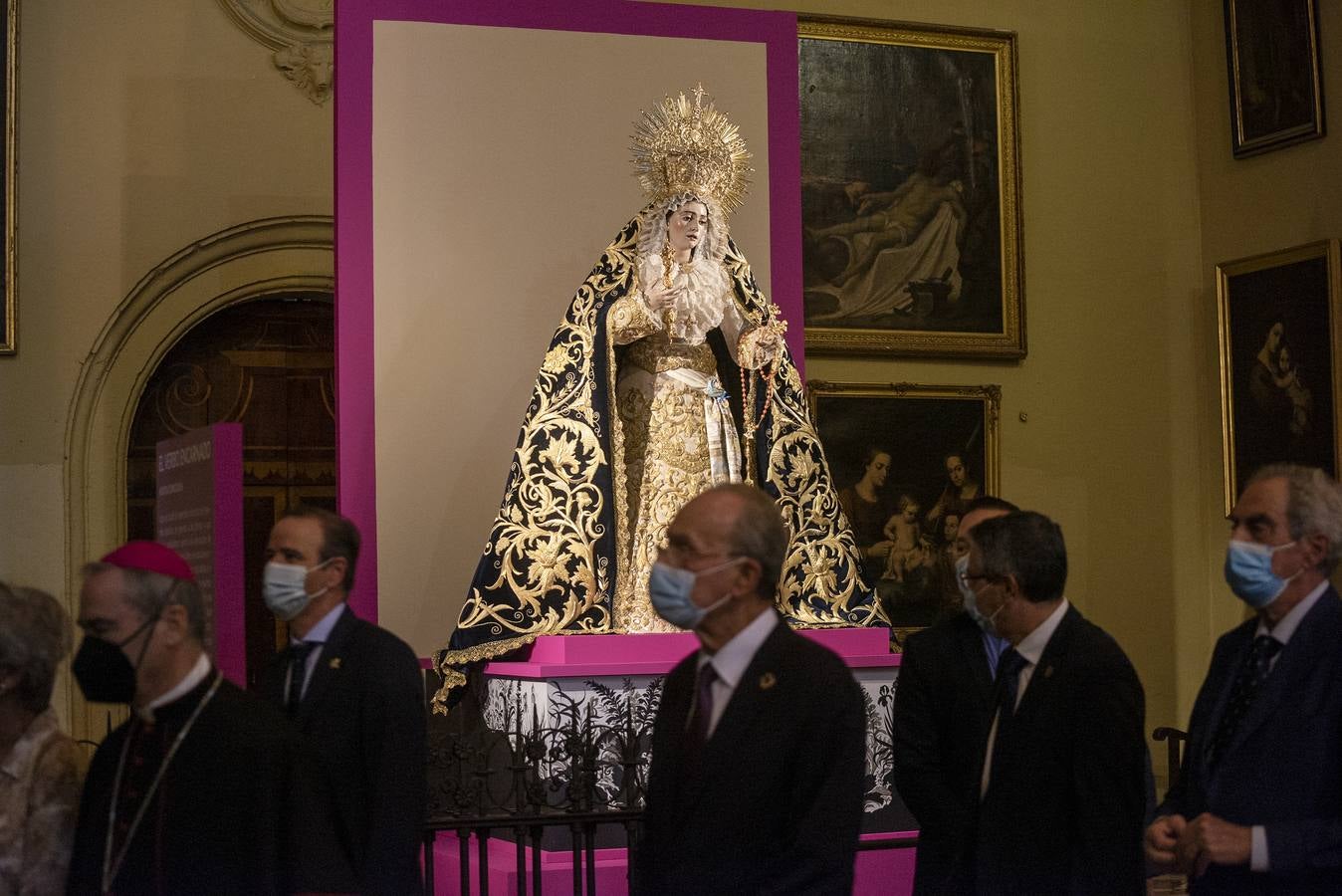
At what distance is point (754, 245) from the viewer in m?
8.70

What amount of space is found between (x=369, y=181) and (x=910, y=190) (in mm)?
3871

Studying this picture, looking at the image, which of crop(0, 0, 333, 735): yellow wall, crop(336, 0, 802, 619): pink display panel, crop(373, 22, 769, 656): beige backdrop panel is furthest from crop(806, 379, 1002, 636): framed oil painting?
crop(0, 0, 333, 735): yellow wall

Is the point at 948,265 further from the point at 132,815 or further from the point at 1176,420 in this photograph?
the point at 132,815

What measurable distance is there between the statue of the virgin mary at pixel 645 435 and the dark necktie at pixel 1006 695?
3129 millimetres

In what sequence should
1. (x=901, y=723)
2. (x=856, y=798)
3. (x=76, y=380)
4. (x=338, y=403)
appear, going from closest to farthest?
(x=856, y=798) → (x=901, y=723) → (x=338, y=403) → (x=76, y=380)

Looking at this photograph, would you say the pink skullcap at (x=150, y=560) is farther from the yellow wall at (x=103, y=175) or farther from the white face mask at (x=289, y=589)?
the yellow wall at (x=103, y=175)

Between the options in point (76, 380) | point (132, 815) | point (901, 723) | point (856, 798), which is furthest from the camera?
point (76, 380)

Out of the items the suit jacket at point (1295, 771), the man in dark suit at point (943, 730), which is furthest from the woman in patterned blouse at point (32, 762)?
the suit jacket at point (1295, 771)

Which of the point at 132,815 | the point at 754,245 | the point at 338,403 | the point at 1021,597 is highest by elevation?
the point at 754,245

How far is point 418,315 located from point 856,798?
17.5ft

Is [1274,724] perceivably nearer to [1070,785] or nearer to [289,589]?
[1070,785]

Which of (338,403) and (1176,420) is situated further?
(1176,420)

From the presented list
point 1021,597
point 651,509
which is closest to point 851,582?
point 651,509

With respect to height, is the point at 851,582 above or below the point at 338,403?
below
